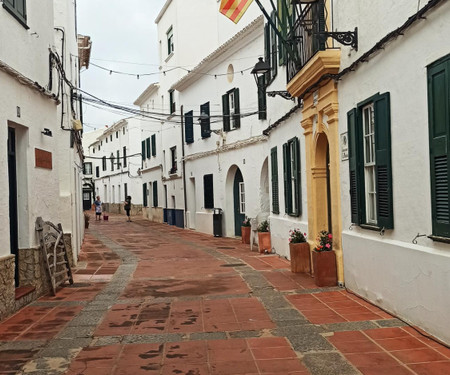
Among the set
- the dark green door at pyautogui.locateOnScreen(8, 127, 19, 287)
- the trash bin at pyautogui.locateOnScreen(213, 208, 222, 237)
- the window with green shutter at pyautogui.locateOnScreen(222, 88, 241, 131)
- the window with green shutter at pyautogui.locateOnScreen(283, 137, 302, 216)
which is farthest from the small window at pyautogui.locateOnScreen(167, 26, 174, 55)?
the dark green door at pyautogui.locateOnScreen(8, 127, 19, 287)

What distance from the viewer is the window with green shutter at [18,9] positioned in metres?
7.27

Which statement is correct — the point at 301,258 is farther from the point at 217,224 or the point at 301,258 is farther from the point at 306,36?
the point at 217,224

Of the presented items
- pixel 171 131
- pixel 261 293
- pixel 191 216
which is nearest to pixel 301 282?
pixel 261 293

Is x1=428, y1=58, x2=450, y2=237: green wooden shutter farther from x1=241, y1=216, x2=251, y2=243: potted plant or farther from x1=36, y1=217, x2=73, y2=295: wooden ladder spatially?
x1=241, y1=216, x2=251, y2=243: potted plant

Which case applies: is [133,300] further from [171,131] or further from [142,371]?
[171,131]

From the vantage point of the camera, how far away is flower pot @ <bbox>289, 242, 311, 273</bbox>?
1012cm

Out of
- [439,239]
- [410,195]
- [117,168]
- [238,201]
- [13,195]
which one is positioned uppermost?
[117,168]

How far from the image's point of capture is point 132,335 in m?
6.10

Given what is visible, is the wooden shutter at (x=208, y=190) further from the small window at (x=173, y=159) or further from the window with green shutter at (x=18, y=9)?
the window with green shutter at (x=18, y=9)

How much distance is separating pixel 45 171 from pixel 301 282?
470cm

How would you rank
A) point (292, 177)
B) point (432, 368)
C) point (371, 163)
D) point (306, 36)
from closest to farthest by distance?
1. point (432, 368)
2. point (371, 163)
3. point (306, 36)
4. point (292, 177)

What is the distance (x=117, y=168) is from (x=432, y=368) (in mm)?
43525

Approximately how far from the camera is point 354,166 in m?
7.58

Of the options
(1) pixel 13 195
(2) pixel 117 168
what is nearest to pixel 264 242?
(1) pixel 13 195
